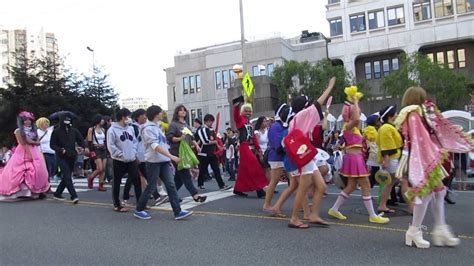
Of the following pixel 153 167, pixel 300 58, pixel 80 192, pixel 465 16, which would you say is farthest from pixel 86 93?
pixel 465 16

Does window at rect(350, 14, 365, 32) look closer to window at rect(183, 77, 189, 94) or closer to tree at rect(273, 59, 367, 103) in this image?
tree at rect(273, 59, 367, 103)

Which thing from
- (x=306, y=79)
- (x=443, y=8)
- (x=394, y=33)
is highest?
(x=443, y=8)

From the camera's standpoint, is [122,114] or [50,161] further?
[50,161]

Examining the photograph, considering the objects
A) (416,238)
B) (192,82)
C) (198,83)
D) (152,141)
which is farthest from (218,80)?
(416,238)

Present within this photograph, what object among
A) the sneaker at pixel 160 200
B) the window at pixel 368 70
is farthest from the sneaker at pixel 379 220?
the window at pixel 368 70

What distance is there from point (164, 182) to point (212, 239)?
161 cm

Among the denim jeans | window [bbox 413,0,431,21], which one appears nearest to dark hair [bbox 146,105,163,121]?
the denim jeans

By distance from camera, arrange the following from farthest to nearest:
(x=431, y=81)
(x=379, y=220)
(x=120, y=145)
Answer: (x=431, y=81) < (x=120, y=145) < (x=379, y=220)

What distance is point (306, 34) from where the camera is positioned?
60.2 m

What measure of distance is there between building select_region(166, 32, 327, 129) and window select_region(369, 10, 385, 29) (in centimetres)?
575

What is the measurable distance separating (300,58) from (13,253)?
2141 inches

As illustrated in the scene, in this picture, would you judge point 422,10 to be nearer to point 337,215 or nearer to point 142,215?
point 337,215

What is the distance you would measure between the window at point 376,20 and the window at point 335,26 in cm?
347

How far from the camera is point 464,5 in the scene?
48.3 meters
